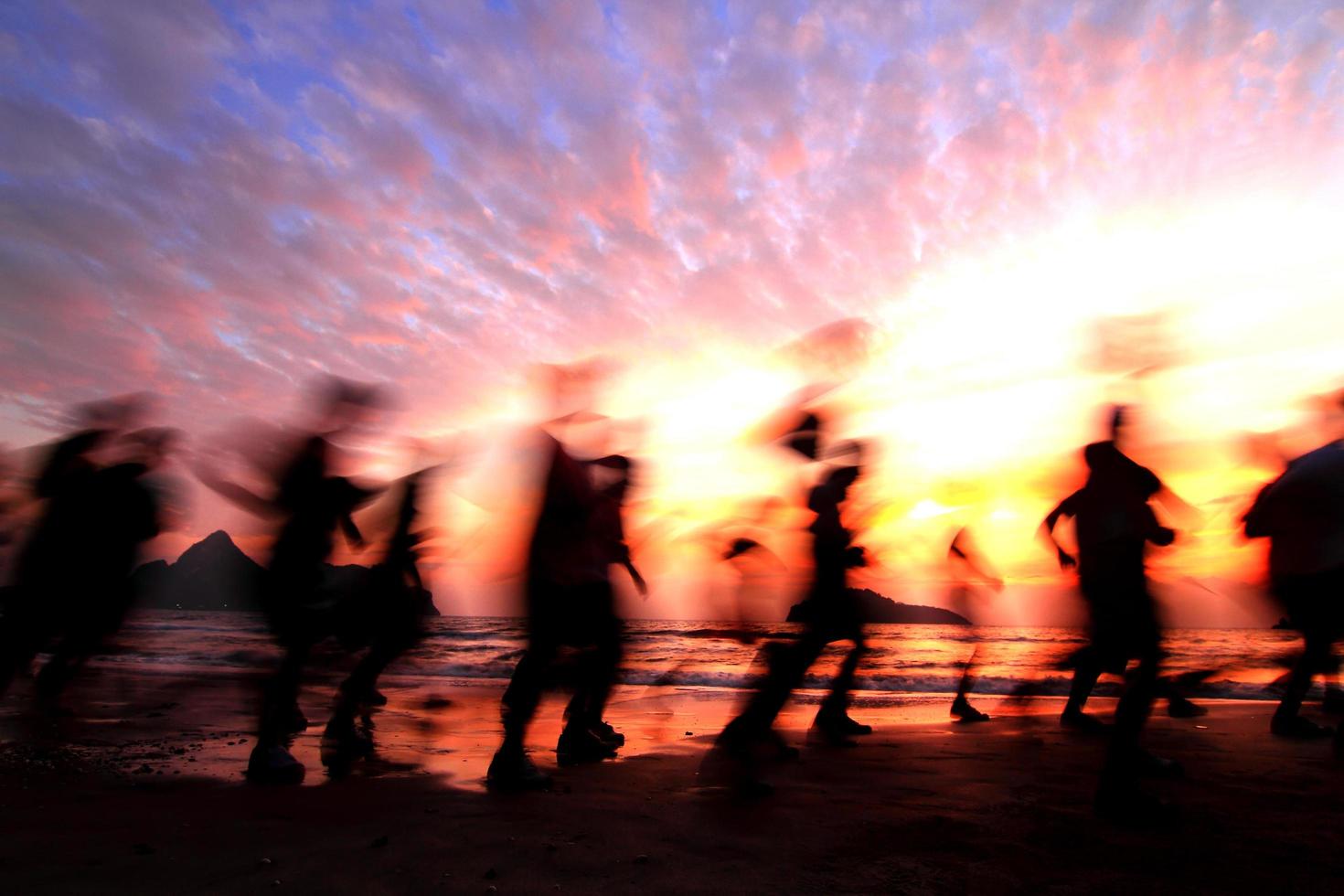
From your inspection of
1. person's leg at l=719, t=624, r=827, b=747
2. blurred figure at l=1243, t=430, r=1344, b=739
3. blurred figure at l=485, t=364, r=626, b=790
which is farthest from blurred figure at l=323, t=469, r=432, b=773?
blurred figure at l=1243, t=430, r=1344, b=739

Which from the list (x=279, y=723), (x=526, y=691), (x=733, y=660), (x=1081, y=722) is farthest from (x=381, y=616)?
(x=733, y=660)

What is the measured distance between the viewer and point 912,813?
4301 mm

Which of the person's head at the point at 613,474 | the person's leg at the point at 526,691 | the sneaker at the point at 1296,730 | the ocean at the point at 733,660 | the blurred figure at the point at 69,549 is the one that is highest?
the person's head at the point at 613,474

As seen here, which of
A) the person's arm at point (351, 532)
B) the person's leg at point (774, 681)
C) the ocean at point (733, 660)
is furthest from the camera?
the ocean at point (733, 660)

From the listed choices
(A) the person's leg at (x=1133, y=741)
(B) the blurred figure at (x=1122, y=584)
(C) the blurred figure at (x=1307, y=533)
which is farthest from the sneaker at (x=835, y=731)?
(C) the blurred figure at (x=1307, y=533)

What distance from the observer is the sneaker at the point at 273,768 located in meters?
4.99

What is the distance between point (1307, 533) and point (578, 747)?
17.2 feet

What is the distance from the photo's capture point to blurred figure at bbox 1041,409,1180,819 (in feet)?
13.1

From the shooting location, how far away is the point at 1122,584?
4070 mm

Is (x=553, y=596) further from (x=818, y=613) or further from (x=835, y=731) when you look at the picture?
(x=835, y=731)

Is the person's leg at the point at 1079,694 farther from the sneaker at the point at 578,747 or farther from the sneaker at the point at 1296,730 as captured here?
the sneaker at the point at 578,747

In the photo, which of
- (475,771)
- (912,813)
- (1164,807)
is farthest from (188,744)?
(1164,807)

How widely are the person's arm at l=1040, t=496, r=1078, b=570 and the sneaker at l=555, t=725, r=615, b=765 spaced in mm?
3850

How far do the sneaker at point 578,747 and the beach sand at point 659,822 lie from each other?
0.25 metres
